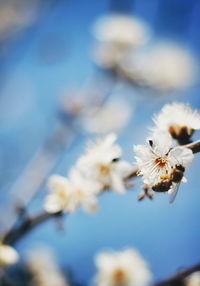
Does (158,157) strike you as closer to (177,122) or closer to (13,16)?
(177,122)

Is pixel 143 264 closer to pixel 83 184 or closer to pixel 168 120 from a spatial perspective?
pixel 83 184

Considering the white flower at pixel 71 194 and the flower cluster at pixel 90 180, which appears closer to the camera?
the flower cluster at pixel 90 180

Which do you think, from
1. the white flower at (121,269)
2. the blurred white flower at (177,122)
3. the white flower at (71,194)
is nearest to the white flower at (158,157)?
the blurred white flower at (177,122)

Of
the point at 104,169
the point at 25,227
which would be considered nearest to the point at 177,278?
the point at 104,169

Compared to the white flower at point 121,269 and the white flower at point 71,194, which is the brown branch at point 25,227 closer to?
the white flower at point 71,194

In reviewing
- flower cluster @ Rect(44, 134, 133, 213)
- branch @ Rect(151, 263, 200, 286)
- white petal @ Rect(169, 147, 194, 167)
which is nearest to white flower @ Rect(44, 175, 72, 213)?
flower cluster @ Rect(44, 134, 133, 213)

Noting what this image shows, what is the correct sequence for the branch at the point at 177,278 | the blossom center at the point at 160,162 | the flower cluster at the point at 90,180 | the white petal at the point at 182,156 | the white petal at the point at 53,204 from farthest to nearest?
the white petal at the point at 53,204, the flower cluster at the point at 90,180, the branch at the point at 177,278, the blossom center at the point at 160,162, the white petal at the point at 182,156

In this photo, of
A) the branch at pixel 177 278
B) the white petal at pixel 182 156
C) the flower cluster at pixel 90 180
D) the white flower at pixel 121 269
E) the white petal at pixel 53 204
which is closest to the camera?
the white petal at pixel 182 156

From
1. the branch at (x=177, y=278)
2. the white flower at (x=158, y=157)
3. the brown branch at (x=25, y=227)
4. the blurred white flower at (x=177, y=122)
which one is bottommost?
the branch at (x=177, y=278)
